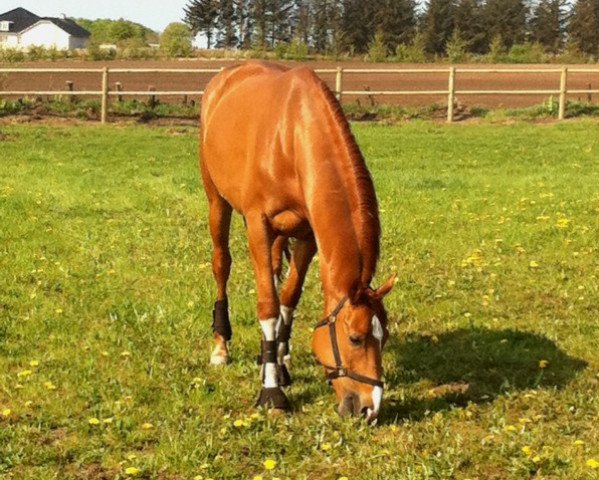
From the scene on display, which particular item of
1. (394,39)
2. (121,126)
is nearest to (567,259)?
(121,126)

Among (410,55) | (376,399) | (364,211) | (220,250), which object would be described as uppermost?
(410,55)

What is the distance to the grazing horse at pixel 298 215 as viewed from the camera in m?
4.57

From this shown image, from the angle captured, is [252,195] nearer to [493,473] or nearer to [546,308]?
[493,473]

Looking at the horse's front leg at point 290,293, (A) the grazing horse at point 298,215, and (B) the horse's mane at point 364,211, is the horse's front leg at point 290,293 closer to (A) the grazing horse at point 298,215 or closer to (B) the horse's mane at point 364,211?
(A) the grazing horse at point 298,215

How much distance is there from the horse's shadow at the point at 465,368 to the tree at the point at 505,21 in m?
88.7

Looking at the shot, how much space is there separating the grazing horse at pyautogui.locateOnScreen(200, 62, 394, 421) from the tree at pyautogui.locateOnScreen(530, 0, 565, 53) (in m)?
92.4

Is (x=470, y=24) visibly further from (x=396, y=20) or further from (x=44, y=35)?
(x=44, y=35)

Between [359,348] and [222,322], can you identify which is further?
[222,322]

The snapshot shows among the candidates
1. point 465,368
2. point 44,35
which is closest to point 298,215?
point 465,368

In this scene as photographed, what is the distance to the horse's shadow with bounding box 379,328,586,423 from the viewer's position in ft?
17.6

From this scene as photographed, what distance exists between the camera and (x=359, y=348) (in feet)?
14.9

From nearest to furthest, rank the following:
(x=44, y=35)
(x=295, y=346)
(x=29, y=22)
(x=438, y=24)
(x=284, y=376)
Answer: (x=284, y=376) < (x=295, y=346) < (x=438, y=24) < (x=44, y=35) < (x=29, y=22)

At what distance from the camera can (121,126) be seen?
25.8 m

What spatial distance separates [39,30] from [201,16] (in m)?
43.9
